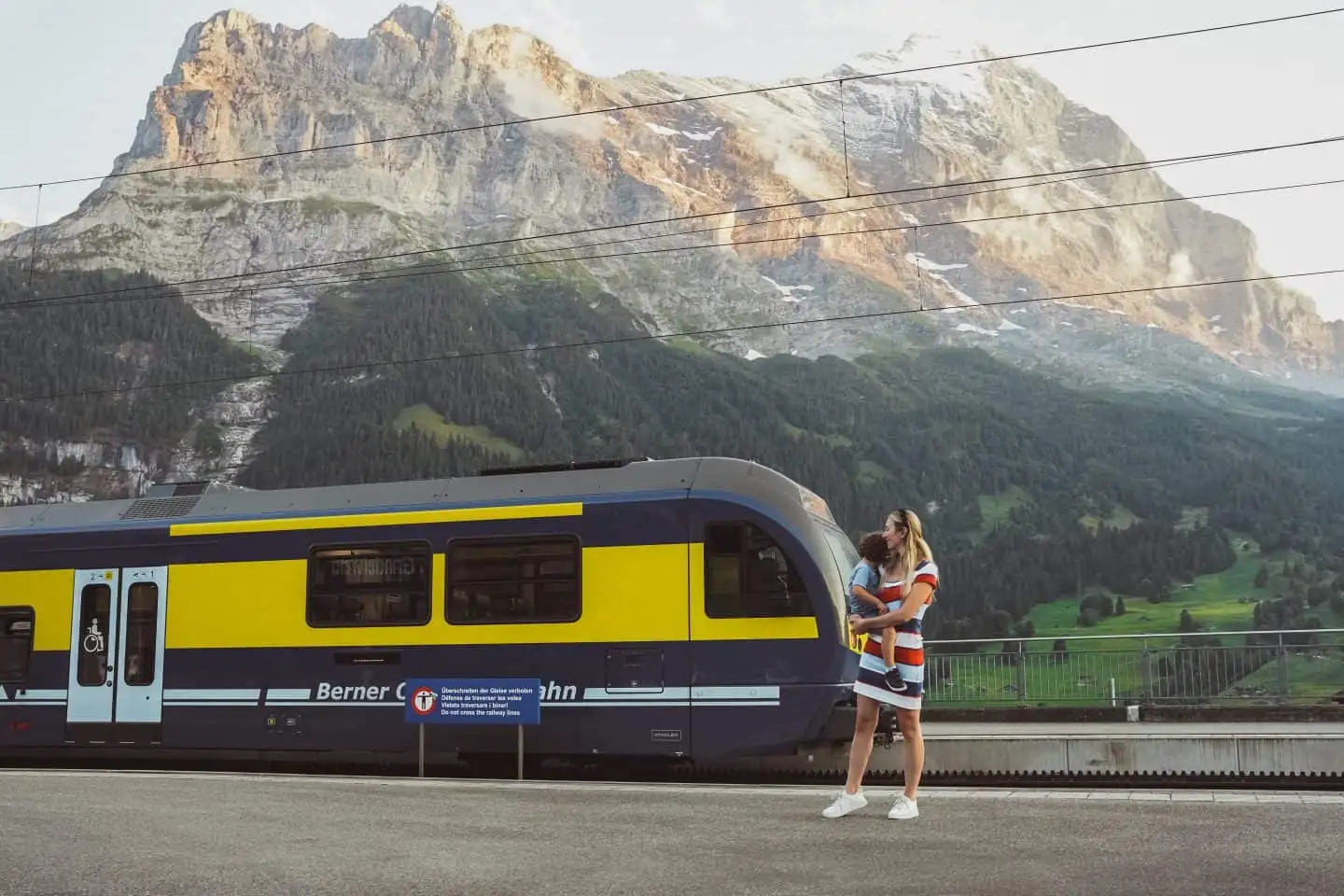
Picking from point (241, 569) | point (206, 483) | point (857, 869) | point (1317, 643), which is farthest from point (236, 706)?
point (1317, 643)

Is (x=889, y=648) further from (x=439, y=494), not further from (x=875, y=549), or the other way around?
(x=439, y=494)

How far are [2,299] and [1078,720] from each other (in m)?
167

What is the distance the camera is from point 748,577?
14.5 metres

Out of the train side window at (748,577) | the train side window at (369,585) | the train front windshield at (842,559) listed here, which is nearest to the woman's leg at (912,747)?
the train front windshield at (842,559)

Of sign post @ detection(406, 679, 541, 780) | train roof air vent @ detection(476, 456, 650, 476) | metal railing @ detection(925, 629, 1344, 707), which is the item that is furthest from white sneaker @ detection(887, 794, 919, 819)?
metal railing @ detection(925, 629, 1344, 707)

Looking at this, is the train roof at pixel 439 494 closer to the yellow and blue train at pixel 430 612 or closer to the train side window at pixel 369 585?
the yellow and blue train at pixel 430 612

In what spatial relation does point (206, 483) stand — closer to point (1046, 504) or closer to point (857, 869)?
point (857, 869)

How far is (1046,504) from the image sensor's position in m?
176

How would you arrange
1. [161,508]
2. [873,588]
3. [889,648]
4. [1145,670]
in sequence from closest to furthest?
[889,648] < [873,588] < [161,508] < [1145,670]

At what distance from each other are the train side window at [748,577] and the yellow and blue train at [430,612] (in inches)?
0.8

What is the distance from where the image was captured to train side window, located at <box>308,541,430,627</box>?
51.6ft

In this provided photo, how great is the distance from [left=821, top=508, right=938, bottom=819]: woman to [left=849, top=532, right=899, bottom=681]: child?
0.17 feet

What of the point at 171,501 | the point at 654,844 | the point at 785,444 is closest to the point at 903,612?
the point at 654,844

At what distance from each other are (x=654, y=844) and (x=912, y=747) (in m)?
2.14
